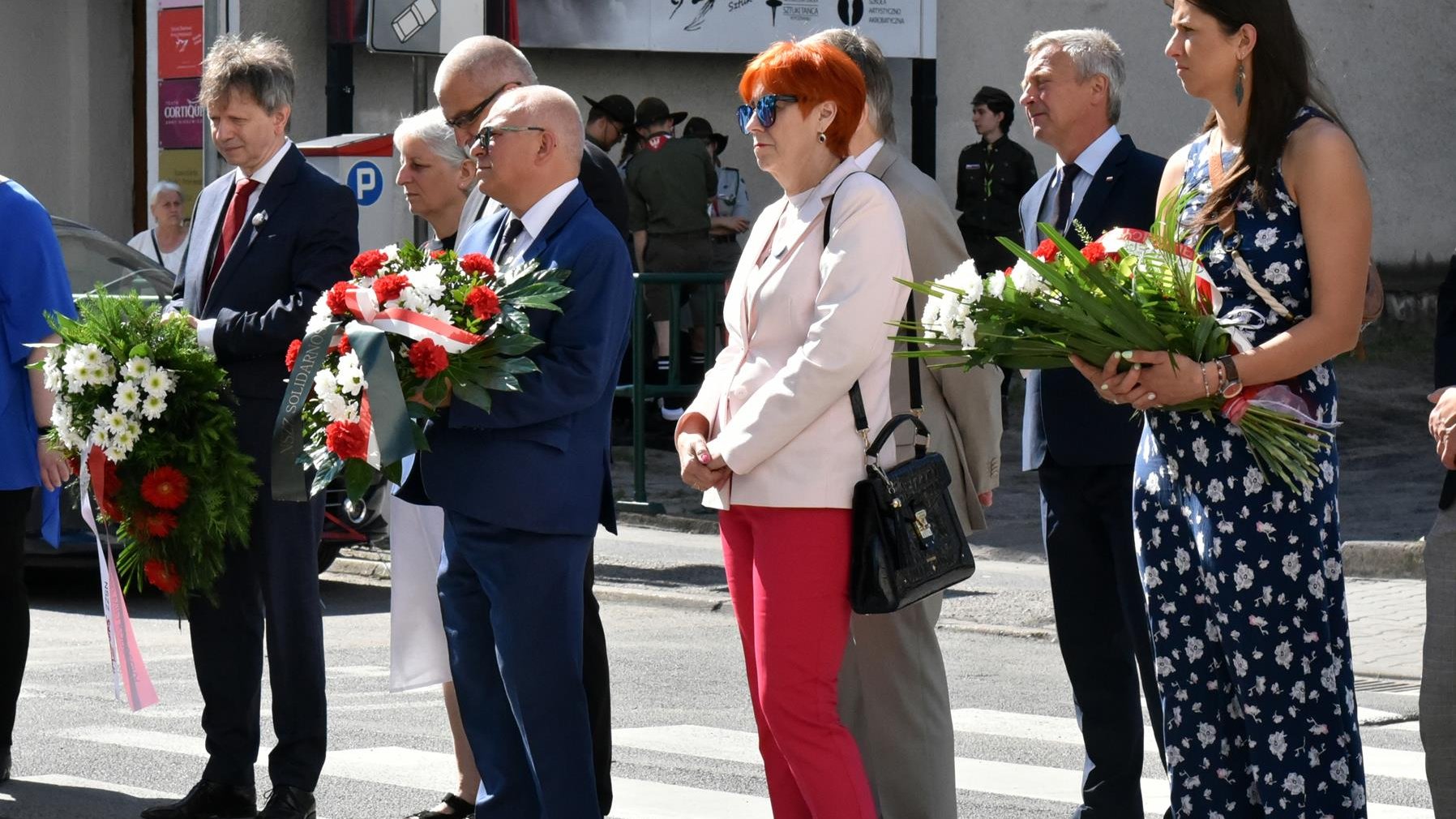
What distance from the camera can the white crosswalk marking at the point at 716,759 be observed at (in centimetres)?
629

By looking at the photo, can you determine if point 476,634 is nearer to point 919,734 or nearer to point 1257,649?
point 919,734

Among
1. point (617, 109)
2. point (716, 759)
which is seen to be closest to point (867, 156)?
point (716, 759)

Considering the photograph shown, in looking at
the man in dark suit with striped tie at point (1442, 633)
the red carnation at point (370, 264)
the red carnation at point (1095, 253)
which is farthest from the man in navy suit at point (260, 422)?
the man in dark suit with striped tie at point (1442, 633)

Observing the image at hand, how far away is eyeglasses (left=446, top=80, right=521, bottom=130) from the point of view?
5.93 m

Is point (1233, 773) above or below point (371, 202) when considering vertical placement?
below

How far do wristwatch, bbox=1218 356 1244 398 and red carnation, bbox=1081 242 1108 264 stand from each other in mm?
349

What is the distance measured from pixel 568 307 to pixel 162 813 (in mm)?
2102

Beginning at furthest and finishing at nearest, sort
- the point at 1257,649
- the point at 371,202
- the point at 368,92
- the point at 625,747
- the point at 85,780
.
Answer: the point at 368,92
the point at 371,202
the point at 625,747
the point at 85,780
the point at 1257,649

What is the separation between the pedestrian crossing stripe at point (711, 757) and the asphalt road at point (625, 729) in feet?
0.04

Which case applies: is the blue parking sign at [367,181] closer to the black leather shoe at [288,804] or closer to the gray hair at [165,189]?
the gray hair at [165,189]

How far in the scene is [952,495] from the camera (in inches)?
215

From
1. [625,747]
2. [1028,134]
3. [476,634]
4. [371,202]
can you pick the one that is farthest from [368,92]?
[476,634]

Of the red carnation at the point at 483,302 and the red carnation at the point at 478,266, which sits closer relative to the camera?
the red carnation at the point at 483,302

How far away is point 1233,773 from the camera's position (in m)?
4.41
